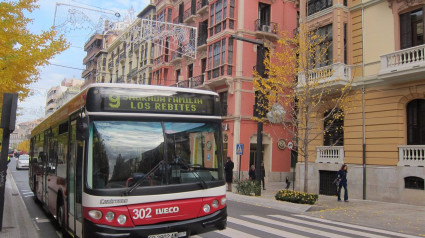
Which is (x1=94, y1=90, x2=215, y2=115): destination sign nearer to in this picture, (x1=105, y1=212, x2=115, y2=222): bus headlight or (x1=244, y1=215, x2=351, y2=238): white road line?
(x1=105, y1=212, x2=115, y2=222): bus headlight

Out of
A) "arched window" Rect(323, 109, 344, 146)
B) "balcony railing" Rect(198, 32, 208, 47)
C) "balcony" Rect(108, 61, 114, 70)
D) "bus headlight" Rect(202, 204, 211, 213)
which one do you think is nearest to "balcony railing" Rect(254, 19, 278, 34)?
"balcony railing" Rect(198, 32, 208, 47)

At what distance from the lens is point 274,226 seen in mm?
9180

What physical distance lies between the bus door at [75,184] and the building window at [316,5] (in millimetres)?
16667

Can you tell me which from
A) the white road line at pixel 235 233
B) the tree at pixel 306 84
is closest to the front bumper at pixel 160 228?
the white road line at pixel 235 233

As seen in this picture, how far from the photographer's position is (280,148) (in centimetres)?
2861

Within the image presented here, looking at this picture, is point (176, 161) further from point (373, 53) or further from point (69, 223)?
point (373, 53)

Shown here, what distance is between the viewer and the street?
26.9ft

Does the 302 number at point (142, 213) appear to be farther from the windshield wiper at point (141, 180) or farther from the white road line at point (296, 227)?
the white road line at point (296, 227)

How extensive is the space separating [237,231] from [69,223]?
3.75m

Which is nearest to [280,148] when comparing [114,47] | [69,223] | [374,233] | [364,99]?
[364,99]

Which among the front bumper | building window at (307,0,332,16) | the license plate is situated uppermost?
building window at (307,0,332,16)

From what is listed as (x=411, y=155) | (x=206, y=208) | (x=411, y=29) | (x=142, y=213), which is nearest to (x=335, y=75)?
(x=411, y=29)

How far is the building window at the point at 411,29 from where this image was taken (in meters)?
15.2

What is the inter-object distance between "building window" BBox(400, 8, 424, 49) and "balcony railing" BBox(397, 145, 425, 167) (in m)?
4.58
